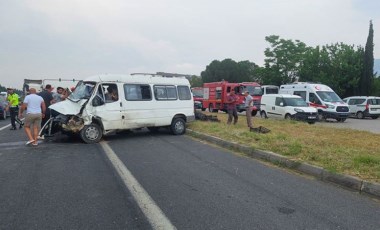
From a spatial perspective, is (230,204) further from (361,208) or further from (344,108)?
(344,108)

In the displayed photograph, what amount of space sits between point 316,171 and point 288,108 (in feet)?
43.3

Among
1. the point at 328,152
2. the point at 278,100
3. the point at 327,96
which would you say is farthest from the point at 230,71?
the point at 328,152

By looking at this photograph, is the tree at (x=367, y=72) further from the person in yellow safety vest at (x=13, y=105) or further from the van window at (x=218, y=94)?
the person in yellow safety vest at (x=13, y=105)

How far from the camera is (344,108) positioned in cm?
2195

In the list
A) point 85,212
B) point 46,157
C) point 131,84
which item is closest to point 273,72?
point 131,84

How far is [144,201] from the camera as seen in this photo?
16.1 feet

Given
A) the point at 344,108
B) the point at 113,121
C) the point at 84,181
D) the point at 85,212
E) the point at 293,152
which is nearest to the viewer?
the point at 85,212

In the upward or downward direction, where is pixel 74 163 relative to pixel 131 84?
downward

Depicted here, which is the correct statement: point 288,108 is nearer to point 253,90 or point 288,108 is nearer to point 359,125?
point 359,125

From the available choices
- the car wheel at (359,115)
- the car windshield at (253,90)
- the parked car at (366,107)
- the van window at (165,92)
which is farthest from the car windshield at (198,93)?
the van window at (165,92)

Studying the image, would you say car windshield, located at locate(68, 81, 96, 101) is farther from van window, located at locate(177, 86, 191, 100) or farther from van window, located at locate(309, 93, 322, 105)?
van window, located at locate(309, 93, 322, 105)

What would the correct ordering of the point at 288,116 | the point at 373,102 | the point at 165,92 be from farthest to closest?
the point at 373,102
the point at 288,116
the point at 165,92

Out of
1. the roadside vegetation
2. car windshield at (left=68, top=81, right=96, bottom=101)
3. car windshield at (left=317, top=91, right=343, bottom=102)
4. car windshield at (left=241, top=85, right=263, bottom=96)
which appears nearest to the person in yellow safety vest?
car windshield at (left=68, top=81, right=96, bottom=101)

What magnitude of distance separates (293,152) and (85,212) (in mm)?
5069
